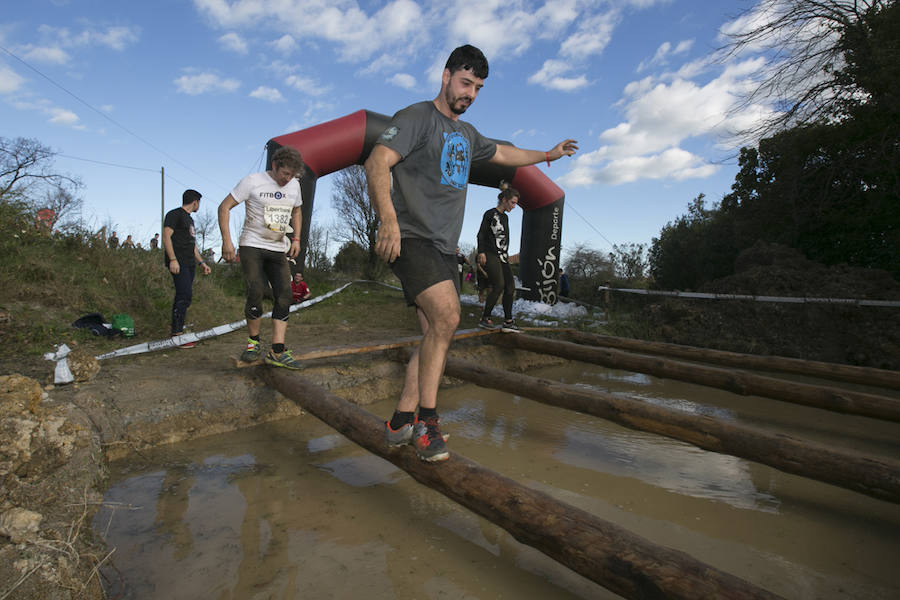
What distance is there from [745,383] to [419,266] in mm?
2937

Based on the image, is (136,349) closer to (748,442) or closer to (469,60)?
(469,60)

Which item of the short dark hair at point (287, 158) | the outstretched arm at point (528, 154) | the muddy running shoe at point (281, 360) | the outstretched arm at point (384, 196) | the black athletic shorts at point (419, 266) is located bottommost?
the muddy running shoe at point (281, 360)

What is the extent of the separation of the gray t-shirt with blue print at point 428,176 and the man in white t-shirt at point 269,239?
1932mm

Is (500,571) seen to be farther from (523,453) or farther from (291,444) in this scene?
(291,444)

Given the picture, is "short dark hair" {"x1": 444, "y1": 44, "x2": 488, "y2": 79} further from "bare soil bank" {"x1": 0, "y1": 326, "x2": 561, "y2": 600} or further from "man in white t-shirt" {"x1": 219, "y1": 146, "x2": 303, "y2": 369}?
"bare soil bank" {"x1": 0, "y1": 326, "x2": 561, "y2": 600}

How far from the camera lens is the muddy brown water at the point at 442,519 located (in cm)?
170

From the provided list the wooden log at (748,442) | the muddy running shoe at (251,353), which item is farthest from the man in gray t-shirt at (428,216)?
the muddy running shoe at (251,353)

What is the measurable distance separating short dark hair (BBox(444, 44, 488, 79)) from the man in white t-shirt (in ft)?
6.63

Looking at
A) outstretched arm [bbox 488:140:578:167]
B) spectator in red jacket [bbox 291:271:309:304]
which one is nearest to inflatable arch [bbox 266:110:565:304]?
spectator in red jacket [bbox 291:271:309:304]

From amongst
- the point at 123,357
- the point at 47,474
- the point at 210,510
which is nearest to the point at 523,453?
the point at 210,510

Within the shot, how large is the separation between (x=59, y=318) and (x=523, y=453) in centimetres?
575

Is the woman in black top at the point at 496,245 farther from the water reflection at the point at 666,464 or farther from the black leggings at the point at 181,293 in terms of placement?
the black leggings at the point at 181,293

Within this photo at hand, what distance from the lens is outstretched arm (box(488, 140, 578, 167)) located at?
8.46 feet

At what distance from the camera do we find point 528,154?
8.91 ft
